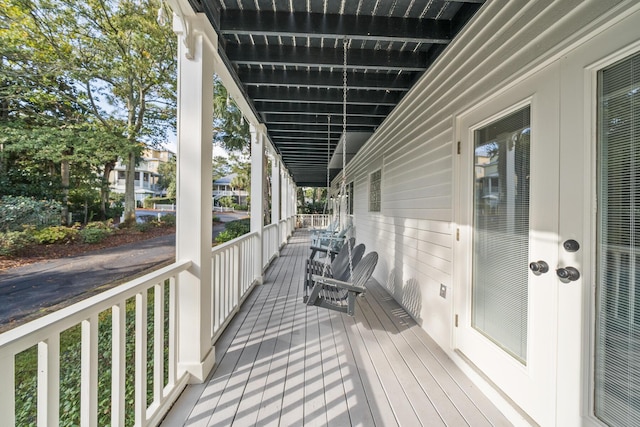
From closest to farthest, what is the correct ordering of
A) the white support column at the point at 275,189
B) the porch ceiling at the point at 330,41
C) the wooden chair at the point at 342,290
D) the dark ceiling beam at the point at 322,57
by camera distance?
the porch ceiling at the point at 330,41
the wooden chair at the point at 342,290
the dark ceiling beam at the point at 322,57
the white support column at the point at 275,189

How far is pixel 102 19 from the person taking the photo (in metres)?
7.20

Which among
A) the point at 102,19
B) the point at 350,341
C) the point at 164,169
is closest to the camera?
the point at 350,341

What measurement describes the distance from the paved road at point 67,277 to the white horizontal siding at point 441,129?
2686mm

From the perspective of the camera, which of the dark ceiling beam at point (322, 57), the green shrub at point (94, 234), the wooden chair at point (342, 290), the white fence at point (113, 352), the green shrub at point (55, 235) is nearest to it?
the white fence at point (113, 352)

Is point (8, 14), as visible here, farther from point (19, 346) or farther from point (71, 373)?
point (19, 346)

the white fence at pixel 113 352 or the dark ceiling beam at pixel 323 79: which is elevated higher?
the dark ceiling beam at pixel 323 79

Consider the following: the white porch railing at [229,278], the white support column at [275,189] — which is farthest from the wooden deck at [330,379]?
the white support column at [275,189]

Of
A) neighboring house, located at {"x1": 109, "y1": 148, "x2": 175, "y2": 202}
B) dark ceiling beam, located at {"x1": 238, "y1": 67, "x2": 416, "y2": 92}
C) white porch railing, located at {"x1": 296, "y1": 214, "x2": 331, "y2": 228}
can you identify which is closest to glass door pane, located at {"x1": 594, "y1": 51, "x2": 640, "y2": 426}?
dark ceiling beam, located at {"x1": 238, "y1": 67, "x2": 416, "y2": 92}

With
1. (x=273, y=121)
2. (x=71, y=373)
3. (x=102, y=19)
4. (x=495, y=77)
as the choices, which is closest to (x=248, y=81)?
(x=273, y=121)

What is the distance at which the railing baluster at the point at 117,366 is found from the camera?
1.35 metres

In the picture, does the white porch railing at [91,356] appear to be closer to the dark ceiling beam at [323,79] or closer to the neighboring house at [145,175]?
the dark ceiling beam at [323,79]

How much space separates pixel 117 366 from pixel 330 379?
1346 mm

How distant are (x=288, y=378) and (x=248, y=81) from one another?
316 centimetres

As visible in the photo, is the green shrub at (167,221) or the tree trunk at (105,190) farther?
the tree trunk at (105,190)
